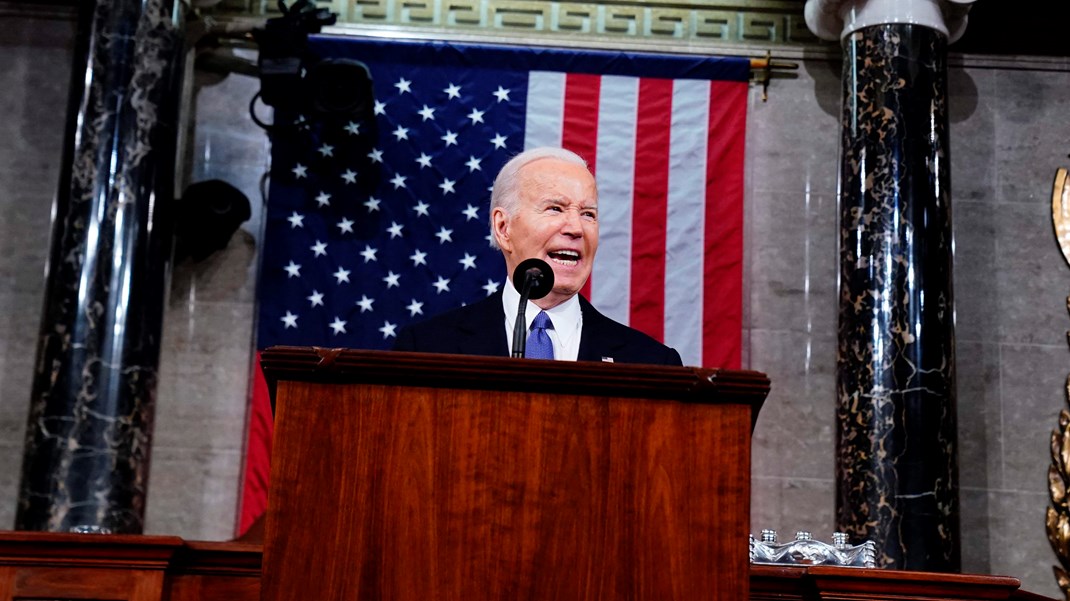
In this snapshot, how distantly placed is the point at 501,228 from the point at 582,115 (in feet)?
12.5

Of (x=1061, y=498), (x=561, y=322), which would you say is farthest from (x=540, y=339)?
(x=1061, y=498)

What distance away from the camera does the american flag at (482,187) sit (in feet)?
23.7

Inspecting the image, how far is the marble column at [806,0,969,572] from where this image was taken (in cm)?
614

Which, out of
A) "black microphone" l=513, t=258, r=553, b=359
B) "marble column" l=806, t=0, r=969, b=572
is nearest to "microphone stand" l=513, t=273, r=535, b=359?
"black microphone" l=513, t=258, r=553, b=359

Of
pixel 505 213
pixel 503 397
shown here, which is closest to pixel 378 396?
pixel 503 397

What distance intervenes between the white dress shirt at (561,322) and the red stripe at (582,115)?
153 inches

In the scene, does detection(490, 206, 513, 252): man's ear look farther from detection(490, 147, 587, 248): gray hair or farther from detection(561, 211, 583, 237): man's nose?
detection(561, 211, 583, 237): man's nose

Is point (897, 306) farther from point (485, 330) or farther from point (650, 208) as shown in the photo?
point (485, 330)

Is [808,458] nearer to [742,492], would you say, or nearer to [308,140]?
[308,140]

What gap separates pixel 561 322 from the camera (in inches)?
141

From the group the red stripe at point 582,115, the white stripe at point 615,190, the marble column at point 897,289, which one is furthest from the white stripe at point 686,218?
the marble column at point 897,289

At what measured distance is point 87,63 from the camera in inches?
268

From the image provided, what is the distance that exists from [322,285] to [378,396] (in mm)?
5153

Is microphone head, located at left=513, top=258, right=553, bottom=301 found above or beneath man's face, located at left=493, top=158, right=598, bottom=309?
beneath
